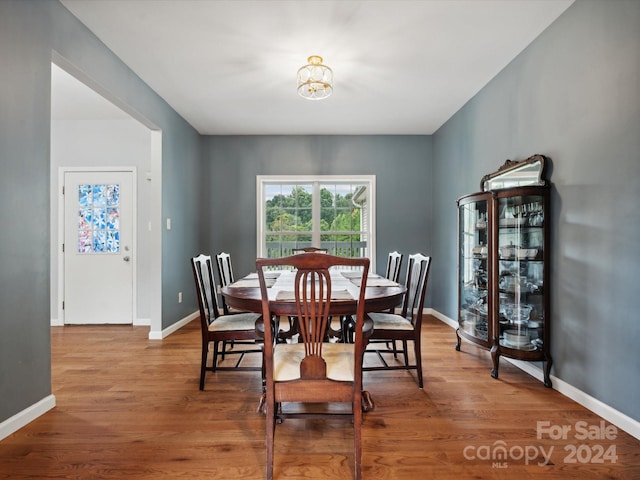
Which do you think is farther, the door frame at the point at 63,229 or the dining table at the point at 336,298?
the door frame at the point at 63,229

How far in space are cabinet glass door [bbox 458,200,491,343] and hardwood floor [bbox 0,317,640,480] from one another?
39 centimetres

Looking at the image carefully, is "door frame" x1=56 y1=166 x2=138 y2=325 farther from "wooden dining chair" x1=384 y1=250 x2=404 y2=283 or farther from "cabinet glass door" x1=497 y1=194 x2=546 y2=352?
"cabinet glass door" x1=497 y1=194 x2=546 y2=352

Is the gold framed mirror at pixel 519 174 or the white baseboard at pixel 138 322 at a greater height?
the gold framed mirror at pixel 519 174

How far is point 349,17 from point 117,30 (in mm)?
1724

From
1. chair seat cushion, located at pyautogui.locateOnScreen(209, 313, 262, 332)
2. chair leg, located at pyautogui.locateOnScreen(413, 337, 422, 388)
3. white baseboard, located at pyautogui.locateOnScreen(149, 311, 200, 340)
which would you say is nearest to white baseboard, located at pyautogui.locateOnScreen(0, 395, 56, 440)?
chair seat cushion, located at pyautogui.locateOnScreen(209, 313, 262, 332)

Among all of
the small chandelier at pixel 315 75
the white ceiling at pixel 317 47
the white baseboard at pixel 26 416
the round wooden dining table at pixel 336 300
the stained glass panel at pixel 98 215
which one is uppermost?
the white ceiling at pixel 317 47

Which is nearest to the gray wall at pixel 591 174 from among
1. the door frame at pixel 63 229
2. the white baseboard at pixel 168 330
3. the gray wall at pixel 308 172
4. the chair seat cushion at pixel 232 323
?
the gray wall at pixel 308 172

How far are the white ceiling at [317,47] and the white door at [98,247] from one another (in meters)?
1.03

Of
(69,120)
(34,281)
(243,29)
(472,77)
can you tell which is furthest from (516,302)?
(69,120)

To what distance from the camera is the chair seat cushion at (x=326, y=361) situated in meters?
1.52

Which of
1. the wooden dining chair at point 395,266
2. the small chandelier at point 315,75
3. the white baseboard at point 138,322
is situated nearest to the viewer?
the small chandelier at point 315,75

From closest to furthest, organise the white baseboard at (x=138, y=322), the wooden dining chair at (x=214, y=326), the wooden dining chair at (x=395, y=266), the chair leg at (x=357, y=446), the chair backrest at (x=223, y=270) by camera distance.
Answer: the chair leg at (x=357, y=446) < the wooden dining chair at (x=214, y=326) < the chair backrest at (x=223, y=270) < the wooden dining chair at (x=395, y=266) < the white baseboard at (x=138, y=322)

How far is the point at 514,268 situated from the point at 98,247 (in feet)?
15.3

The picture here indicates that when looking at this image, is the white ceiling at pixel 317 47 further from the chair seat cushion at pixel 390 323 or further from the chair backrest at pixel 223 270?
the chair seat cushion at pixel 390 323
